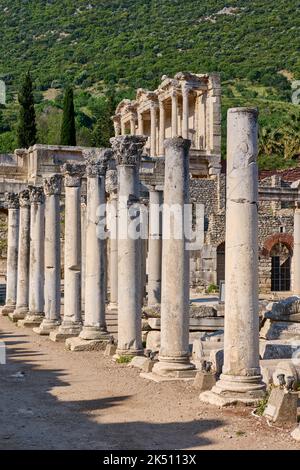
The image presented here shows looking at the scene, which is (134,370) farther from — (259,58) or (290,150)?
(259,58)

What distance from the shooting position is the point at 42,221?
2570 cm

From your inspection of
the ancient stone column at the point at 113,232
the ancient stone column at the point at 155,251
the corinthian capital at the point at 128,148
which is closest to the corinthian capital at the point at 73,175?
the corinthian capital at the point at 128,148

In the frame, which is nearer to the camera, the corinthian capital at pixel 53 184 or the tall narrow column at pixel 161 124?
the corinthian capital at pixel 53 184

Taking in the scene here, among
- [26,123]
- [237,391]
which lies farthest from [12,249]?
[26,123]

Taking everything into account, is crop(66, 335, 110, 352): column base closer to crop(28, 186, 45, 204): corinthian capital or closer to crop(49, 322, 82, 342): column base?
crop(49, 322, 82, 342): column base

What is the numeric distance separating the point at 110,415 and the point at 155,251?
1591 centimetres

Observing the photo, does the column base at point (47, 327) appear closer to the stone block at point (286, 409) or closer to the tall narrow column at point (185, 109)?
the stone block at point (286, 409)

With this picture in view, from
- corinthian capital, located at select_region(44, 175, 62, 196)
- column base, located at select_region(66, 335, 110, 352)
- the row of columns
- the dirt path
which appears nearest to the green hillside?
corinthian capital, located at select_region(44, 175, 62, 196)

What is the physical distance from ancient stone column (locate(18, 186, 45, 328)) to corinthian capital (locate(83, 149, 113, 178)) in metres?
5.48

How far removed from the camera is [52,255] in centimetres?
2386

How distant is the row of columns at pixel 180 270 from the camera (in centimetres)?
1287

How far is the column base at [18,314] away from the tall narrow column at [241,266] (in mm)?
14766

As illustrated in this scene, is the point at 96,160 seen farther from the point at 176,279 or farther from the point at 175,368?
the point at 175,368

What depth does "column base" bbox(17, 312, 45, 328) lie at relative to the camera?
83.4 feet
